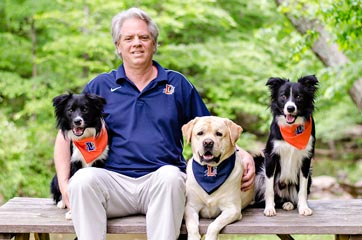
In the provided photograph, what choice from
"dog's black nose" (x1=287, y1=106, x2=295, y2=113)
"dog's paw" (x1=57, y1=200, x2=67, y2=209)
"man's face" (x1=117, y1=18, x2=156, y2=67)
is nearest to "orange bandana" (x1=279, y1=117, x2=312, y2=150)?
"dog's black nose" (x1=287, y1=106, x2=295, y2=113)

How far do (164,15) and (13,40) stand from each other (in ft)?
8.67

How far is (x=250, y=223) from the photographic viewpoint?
10.5 ft

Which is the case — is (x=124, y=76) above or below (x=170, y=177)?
above

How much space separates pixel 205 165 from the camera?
335 cm

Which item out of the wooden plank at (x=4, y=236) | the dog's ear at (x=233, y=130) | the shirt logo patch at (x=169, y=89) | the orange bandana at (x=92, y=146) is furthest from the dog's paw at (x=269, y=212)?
the wooden plank at (x=4, y=236)

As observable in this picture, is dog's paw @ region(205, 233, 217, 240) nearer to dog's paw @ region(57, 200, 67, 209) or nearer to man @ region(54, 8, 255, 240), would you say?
man @ region(54, 8, 255, 240)

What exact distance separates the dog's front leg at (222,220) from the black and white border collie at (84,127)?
2.87 feet

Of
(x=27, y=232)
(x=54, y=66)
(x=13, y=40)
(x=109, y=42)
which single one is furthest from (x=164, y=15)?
(x=27, y=232)

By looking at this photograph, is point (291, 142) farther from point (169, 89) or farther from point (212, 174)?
point (169, 89)

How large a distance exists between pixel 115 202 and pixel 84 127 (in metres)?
0.56

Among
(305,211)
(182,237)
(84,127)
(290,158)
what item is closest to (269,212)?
(305,211)

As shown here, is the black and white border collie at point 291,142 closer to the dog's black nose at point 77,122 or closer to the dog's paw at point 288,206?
→ the dog's paw at point 288,206

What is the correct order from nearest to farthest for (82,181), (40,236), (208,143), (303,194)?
(82,181)
(208,143)
(303,194)
(40,236)

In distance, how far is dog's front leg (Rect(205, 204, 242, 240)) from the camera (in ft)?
10.3
